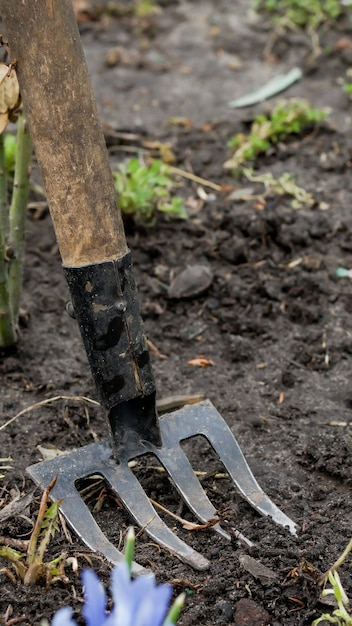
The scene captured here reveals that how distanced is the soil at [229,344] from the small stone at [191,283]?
0.10 feet

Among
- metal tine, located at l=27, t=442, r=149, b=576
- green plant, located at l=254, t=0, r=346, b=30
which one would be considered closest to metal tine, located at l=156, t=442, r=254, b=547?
metal tine, located at l=27, t=442, r=149, b=576

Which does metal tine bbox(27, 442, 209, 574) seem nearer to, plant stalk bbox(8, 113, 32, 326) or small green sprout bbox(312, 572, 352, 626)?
small green sprout bbox(312, 572, 352, 626)

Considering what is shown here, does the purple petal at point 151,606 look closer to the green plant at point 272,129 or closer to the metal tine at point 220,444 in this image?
the metal tine at point 220,444

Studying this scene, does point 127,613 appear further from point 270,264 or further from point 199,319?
point 270,264

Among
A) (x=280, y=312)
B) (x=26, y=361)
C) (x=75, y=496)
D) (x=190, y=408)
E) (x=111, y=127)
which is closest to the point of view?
(x=75, y=496)

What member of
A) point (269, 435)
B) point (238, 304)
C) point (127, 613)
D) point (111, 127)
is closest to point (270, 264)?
point (238, 304)

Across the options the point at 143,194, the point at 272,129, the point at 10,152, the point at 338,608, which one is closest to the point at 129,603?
the point at 338,608

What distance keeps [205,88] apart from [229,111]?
0.33 meters

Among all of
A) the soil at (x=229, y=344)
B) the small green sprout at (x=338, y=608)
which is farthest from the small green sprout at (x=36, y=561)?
the small green sprout at (x=338, y=608)

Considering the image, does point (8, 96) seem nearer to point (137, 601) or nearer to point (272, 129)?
point (137, 601)

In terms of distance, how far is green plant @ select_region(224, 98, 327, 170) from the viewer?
12.0ft

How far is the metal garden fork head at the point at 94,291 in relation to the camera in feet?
5.93

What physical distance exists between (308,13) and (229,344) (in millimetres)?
3038

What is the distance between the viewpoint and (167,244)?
3.14 m
